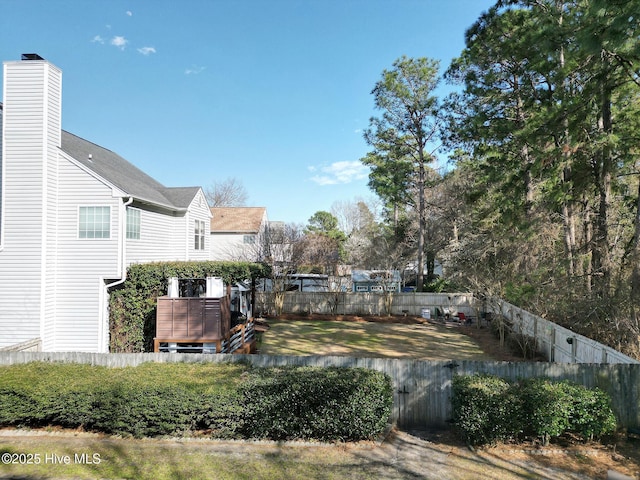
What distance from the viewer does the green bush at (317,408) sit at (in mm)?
6520

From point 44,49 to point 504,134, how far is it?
17.7 m

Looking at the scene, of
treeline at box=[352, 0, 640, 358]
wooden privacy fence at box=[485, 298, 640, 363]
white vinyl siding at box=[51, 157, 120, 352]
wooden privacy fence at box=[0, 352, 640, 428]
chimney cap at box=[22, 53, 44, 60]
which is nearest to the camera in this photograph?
wooden privacy fence at box=[0, 352, 640, 428]

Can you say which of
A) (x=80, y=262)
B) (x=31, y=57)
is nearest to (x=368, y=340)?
(x=80, y=262)

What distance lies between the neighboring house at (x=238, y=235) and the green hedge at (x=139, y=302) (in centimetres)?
1692

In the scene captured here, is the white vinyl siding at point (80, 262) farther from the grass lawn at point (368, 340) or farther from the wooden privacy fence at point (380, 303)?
the wooden privacy fence at point (380, 303)

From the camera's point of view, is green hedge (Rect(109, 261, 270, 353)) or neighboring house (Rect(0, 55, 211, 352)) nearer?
neighboring house (Rect(0, 55, 211, 352))

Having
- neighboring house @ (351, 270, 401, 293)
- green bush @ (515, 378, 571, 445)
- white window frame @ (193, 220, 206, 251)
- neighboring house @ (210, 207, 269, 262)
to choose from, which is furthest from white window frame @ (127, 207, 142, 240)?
neighboring house @ (210, 207, 269, 262)

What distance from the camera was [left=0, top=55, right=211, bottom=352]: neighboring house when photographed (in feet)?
39.3

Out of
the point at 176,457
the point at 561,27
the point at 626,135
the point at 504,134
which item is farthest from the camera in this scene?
the point at 504,134

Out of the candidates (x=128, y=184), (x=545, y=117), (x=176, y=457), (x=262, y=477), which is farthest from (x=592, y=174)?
(x=128, y=184)

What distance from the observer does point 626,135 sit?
11656 millimetres

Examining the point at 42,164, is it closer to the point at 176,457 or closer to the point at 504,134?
the point at 176,457

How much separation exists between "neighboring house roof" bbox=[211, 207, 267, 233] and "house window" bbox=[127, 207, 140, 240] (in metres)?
16.9

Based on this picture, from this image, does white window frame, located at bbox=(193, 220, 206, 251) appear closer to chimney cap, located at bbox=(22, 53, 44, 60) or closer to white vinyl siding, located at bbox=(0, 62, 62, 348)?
white vinyl siding, located at bbox=(0, 62, 62, 348)
